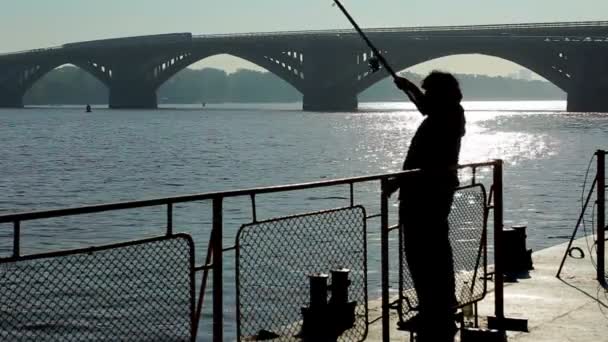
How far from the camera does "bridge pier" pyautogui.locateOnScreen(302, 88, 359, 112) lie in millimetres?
131000

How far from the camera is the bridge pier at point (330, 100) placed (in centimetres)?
13100

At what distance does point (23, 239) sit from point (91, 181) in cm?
2079

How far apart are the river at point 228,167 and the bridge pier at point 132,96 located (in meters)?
43.9

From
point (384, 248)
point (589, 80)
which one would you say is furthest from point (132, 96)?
point (384, 248)

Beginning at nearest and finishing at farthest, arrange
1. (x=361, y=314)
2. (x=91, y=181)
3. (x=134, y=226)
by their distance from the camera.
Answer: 1. (x=361, y=314)
2. (x=134, y=226)
3. (x=91, y=181)

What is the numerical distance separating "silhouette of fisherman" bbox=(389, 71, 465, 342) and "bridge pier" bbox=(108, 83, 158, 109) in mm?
144371

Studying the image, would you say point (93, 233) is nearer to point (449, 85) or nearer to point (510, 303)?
point (510, 303)

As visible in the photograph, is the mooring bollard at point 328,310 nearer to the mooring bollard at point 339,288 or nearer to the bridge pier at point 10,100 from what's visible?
the mooring bollard at point 339,288

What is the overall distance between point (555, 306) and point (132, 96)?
145417 millimetres

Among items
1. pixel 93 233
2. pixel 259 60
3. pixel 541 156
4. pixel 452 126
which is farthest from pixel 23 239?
pixel 259 60

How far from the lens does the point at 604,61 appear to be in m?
106

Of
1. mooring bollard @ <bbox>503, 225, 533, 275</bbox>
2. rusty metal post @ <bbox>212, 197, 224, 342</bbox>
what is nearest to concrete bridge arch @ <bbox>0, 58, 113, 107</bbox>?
mooring bollard @ <bbox>503, 225, 533, 275</bbox>

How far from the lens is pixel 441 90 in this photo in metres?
8.31

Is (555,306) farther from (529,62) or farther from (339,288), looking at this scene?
(529,62)
